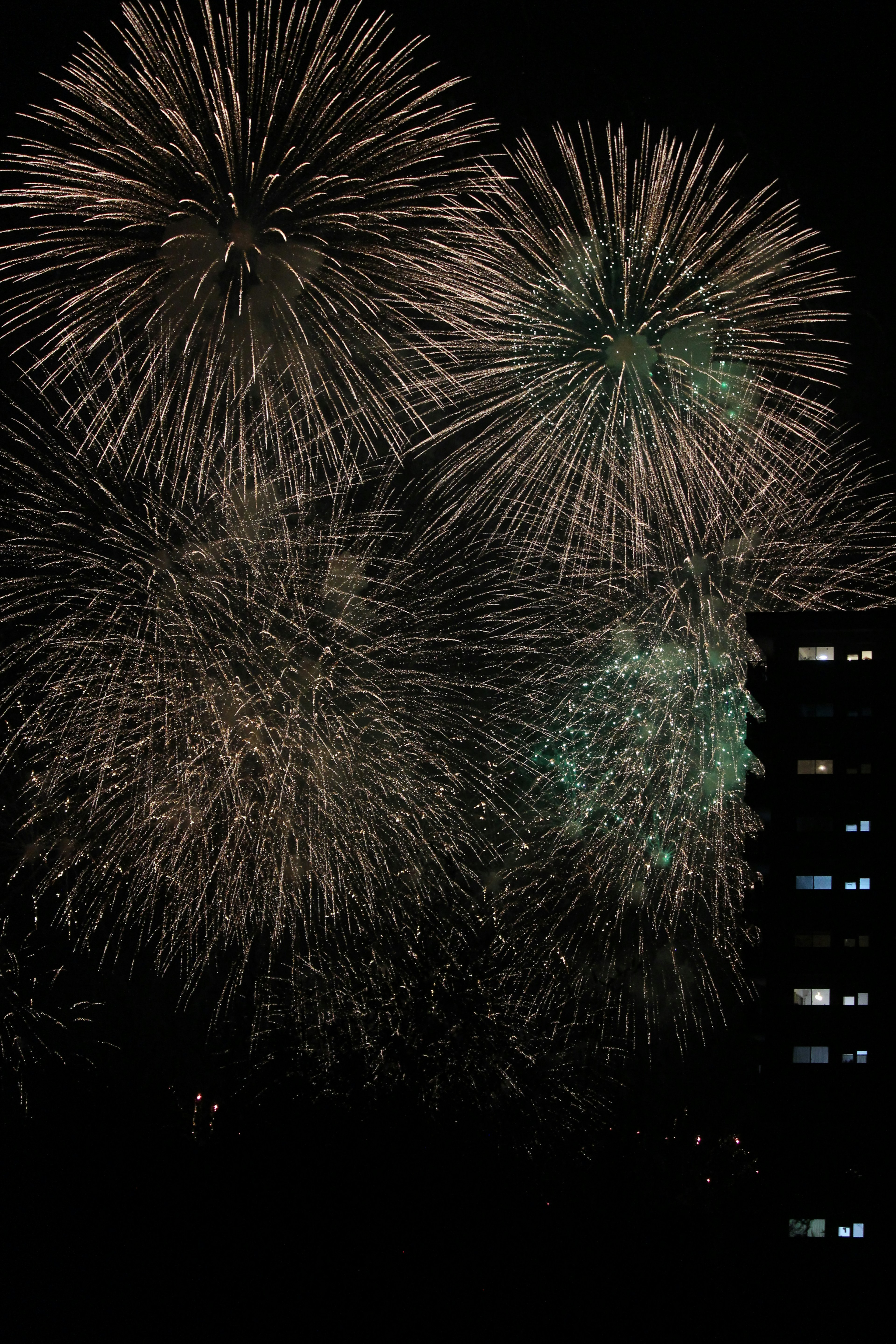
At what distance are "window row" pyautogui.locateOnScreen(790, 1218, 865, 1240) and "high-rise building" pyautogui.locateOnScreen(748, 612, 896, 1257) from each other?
27mm

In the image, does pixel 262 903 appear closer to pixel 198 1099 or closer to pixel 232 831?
pixel 232 831

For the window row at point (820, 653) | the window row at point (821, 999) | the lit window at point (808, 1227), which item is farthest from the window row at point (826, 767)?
the lit window at point (808, 1227)

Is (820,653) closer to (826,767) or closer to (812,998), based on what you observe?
(826,767)

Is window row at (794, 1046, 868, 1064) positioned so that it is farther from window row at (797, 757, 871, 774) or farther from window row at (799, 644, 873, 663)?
window row at (799, 644, 873, 663)

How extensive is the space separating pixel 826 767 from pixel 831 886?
2437 mm

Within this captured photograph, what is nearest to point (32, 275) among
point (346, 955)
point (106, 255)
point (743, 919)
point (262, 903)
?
point (106, 255)

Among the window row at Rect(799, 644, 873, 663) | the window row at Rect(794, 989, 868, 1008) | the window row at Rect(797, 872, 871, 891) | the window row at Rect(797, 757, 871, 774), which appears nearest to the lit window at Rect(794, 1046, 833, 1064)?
the window row at Rect(794, 989, 868, 1008)

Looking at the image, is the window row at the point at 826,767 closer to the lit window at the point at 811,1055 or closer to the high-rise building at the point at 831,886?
the high-rise building at the point at 831,886

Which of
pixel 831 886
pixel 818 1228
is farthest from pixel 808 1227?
pixel 831 886

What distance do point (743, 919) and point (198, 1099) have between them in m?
13.4

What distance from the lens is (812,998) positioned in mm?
26547

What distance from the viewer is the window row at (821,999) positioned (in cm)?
2625

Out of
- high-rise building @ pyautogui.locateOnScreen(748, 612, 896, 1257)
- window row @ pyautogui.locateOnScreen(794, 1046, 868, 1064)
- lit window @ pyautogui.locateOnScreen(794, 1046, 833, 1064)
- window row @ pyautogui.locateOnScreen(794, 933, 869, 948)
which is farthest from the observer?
lit window @ pyautogui.locateOnScreen(794, 1046, 833, 1064)

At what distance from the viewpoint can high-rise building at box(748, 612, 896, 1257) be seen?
25.7m
